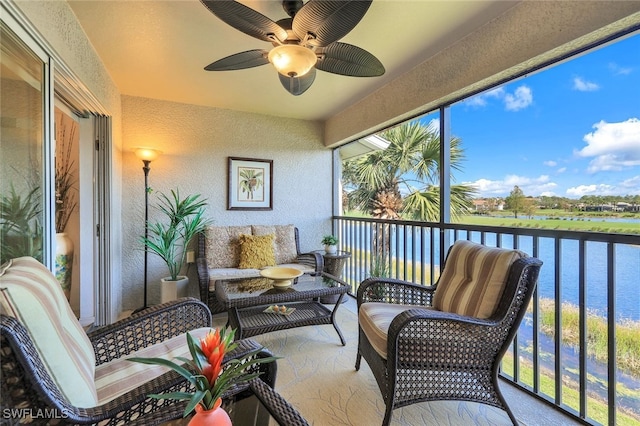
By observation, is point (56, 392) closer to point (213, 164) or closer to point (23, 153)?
point (23, 153)

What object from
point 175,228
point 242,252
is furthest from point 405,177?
point 175,228

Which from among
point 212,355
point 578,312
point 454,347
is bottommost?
point 454,347

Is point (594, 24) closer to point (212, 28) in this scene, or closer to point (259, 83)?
point (212, 28)

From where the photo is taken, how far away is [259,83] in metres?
2.88

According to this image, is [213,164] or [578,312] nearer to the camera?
[578,312]

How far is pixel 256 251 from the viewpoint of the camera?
10.9 feet

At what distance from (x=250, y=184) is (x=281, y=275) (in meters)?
1.75

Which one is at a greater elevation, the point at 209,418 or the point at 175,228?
the point at 175,228

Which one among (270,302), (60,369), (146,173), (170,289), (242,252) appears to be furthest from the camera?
(242,252)

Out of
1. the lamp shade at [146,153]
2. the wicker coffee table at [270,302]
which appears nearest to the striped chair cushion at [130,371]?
the wicker coffee table at [270,302]

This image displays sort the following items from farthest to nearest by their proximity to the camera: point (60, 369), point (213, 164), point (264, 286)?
point (213, 164)
point (264, 286)
point (60, 369)

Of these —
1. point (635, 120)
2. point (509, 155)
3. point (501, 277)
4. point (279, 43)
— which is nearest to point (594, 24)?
point (635, 120)

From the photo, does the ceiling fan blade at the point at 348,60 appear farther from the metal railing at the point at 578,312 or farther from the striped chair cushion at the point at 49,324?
the striped chair cushion at the point at 49,324

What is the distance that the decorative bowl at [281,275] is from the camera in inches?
92.0
